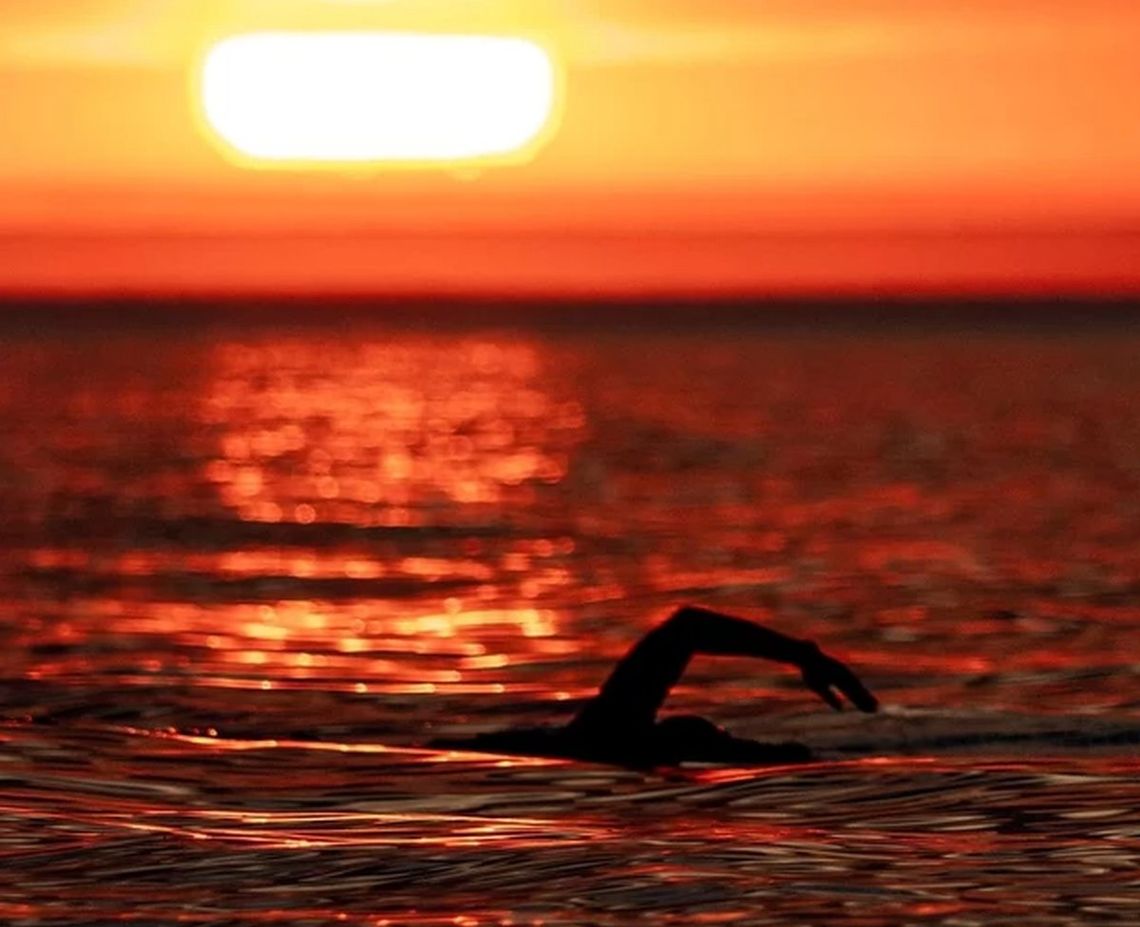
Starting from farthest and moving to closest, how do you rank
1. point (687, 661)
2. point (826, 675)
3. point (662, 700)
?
point (662, 700) → point (687, 661) → point (826, 675)

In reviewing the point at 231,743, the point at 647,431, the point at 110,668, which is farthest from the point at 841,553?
the point at 647,431

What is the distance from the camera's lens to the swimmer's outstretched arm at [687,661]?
19062 mm

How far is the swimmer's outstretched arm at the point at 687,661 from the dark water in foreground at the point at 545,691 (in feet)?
2.05

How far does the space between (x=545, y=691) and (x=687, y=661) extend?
7.52 metres

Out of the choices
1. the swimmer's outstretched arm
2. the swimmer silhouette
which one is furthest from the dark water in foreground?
the swimmer's outstretched arm

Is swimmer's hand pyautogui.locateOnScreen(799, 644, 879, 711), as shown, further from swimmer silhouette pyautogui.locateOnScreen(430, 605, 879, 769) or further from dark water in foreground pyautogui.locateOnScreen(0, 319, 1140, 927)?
dark water in foreground pyautogui.locateOnScreen(0, 319, 1140, 927)

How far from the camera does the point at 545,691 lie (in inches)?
1061

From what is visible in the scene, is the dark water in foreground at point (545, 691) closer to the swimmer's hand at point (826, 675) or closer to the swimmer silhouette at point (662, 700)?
the swimmer silhouette at point (662, 700)

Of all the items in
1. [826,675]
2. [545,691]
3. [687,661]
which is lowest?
[826,675]

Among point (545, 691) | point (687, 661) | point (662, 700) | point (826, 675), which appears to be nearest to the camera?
point (826, 675)

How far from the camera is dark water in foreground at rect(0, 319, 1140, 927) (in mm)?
16016

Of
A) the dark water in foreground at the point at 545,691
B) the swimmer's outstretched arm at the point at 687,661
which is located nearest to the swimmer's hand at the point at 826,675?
the swimmer's outstretched arm at the point at 687,661

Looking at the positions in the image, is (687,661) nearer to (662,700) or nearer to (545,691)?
(662,700)

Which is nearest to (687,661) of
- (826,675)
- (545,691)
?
(826,675)
